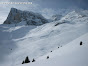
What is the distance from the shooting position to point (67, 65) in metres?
6.34

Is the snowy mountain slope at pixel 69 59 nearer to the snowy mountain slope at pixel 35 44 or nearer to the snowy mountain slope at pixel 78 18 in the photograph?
the snowy mountain slope at pixel 35 44

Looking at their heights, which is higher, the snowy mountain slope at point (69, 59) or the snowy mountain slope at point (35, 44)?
the snowy mountain slope at point (35, 44)

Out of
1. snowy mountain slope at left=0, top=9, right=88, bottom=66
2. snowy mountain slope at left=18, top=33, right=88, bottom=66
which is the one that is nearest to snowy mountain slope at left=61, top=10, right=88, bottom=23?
snowy mountain slope at left=0, top=9, right=88, bottom=66

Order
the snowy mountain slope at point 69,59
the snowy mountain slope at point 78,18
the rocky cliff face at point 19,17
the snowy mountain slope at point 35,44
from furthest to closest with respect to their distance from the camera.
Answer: the rocky cliff face at point 19,17 → the snowy mountain slope at point 78,18 → the snowy mountain slope at point 35,44 → the snowy mountain slope at point 69,59

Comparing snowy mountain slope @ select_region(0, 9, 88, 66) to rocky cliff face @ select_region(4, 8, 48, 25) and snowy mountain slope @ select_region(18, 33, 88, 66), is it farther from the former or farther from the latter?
rocky cliff face @ select_region(4, 8, 48, 25)

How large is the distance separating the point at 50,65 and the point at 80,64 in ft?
6.59

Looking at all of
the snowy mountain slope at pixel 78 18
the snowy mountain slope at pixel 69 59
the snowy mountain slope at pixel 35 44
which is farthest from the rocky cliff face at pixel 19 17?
the snowy mountain slope at pixel 69 59

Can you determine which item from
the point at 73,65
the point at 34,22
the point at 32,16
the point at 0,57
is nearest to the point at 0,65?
the point at 0,57

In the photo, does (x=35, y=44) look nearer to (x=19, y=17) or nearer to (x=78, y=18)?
(x=78, y=18)

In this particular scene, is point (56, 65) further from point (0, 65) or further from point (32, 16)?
point (32, 16)

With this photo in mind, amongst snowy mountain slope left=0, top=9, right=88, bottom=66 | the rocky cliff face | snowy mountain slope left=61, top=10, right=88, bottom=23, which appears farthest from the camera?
the rocky cliff face

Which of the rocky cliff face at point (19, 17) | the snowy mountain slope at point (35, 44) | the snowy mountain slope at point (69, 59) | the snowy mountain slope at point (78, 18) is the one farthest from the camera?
the rocky cliff face at point (19, 17)

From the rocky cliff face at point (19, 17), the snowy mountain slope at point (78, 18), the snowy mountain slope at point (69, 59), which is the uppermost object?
the rocky cliff face at point (19, 17)

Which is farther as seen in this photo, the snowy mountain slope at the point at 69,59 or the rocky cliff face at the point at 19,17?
the rocky cliff face at the point at 19,17
